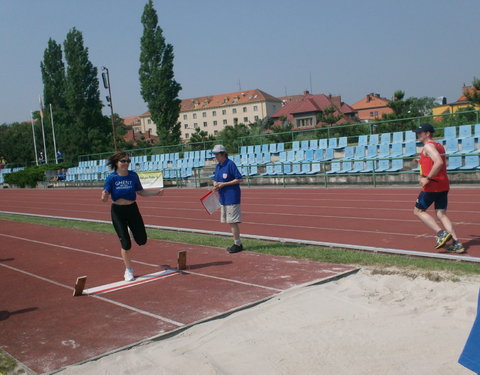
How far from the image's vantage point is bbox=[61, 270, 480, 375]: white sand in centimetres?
390

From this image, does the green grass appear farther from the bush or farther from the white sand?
the bush

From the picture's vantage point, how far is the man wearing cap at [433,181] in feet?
23.8

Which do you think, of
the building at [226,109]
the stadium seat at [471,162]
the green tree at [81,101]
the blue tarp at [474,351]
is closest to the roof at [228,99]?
the building at [226,109]

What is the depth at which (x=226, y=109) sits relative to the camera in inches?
5212

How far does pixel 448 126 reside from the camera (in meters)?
21.5

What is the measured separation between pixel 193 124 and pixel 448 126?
384 ft

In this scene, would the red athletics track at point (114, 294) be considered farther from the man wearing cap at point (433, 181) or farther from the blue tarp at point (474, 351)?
the blue tarp at point (474, 351)

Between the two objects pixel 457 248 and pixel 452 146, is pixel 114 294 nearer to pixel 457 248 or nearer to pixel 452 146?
pixel 457 248

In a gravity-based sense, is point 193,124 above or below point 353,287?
above

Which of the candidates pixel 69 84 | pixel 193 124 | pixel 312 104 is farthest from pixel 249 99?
pixel 69 84

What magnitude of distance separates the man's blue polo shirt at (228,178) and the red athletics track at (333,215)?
2.18 meters

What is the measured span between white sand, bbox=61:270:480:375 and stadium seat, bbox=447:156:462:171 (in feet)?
42.4

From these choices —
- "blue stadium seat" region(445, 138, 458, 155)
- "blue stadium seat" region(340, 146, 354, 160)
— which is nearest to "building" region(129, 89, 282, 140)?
"blue stadium seat" region(340, 146, 354, 160)

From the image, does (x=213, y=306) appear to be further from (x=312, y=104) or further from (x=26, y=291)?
(x=312, y=104)
